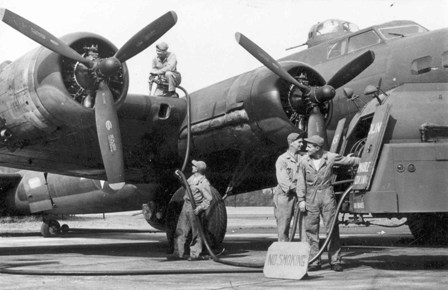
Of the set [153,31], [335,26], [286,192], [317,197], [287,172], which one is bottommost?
[286,192]

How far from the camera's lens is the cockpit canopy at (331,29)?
50.4 feet

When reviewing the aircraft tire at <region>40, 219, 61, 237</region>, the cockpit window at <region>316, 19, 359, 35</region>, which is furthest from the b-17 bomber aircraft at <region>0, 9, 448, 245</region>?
the aircraft tire at <region>40, 219, 61, 237</region>

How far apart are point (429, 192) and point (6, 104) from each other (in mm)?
6787

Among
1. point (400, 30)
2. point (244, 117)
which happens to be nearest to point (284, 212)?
point (244, 117)

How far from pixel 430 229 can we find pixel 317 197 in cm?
559

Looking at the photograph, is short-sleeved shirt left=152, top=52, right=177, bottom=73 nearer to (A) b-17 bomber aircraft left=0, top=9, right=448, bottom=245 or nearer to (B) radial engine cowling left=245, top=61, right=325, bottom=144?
(A) b-17 bomber aircraft left=0, top=9, right=448, bottom=245

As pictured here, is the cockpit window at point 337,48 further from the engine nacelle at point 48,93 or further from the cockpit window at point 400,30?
the engine nacelle at point 48,93

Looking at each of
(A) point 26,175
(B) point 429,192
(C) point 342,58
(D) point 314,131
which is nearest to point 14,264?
(D) point 314,131

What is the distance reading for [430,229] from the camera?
1312 centimetres

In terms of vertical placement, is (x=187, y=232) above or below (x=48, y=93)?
below

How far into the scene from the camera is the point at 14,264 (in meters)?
10.4

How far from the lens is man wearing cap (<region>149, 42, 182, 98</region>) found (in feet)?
41.6

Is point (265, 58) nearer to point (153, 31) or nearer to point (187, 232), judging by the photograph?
point (153, 31)

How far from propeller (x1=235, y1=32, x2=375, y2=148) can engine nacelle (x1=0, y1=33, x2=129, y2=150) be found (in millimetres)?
2281
